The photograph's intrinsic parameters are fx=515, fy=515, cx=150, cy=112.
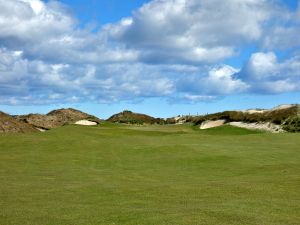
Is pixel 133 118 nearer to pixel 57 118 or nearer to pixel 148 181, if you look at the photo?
pixel 57 118

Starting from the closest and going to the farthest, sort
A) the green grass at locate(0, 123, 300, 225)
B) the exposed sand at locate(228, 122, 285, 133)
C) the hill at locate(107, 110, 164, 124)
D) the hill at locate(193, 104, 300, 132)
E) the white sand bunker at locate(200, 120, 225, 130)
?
the green grass at locate(0, 123, 300, 225)
the hill at locate(193, 104, 300, 132)
the exposed sand at locate(228, 122, 285, 133)
the white sand bunker at locate(200, 120, 225, 130)
the hill at locate(107, 110, 164, 124)

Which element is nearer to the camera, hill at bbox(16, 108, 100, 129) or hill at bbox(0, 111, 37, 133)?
hill at bbox(0, 111, 37, 133)

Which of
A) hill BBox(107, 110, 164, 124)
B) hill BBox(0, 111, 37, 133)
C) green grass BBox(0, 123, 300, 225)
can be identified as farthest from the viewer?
hill BBox(107, 110, 164, 124)

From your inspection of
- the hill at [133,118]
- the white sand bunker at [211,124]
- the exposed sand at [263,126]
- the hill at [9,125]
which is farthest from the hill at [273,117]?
the hill at [133,118]

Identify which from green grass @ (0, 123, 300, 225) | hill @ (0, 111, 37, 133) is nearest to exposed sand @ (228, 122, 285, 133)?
green grass @ (0, 123, 300, 225)

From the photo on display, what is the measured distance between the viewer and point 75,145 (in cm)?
4800

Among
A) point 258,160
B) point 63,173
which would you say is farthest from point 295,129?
point 63,173

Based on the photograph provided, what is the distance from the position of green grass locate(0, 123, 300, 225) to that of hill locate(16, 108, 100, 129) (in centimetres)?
4196

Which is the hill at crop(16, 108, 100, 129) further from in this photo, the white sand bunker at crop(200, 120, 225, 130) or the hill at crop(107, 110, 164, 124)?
the white sand bunker at crop(200, 120, 225, 130)

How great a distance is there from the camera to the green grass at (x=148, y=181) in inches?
664

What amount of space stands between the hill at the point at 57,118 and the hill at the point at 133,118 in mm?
7419

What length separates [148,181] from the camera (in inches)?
1078

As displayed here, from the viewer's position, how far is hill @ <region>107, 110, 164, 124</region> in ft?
418

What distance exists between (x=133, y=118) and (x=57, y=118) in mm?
22100
